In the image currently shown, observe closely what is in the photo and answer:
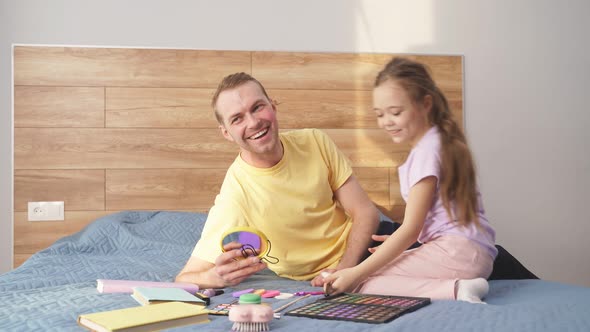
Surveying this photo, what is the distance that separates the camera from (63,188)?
2.87 m

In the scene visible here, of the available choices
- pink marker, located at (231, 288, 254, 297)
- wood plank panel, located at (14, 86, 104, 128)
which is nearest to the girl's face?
pink marker, located at (231, 288, 254, 297)

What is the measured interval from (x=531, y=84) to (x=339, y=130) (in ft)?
3.33

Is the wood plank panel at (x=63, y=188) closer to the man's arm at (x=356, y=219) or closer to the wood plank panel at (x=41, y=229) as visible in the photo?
the wood plank panel at (x=41, y=229)

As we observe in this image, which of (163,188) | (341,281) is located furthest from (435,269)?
(163,188)

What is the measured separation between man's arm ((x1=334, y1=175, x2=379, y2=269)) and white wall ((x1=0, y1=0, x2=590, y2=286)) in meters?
1.31

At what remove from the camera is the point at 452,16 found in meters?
3.19

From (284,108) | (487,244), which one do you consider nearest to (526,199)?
(284,108)

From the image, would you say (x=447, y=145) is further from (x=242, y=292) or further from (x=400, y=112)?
(x=242, y=292)

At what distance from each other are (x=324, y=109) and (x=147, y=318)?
206 centimetres

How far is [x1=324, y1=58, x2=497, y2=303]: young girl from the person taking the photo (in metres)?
1.45

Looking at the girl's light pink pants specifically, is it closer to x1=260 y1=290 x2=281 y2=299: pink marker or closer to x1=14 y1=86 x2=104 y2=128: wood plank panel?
x1=260 y1=290 x2=281 y2=299: pink marker

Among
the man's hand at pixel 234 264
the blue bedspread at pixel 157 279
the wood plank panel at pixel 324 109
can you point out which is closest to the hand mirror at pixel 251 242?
the man's hand at pixel 234 264

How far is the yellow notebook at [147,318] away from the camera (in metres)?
1.07

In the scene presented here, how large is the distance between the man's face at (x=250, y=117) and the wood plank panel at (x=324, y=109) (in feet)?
3.98
